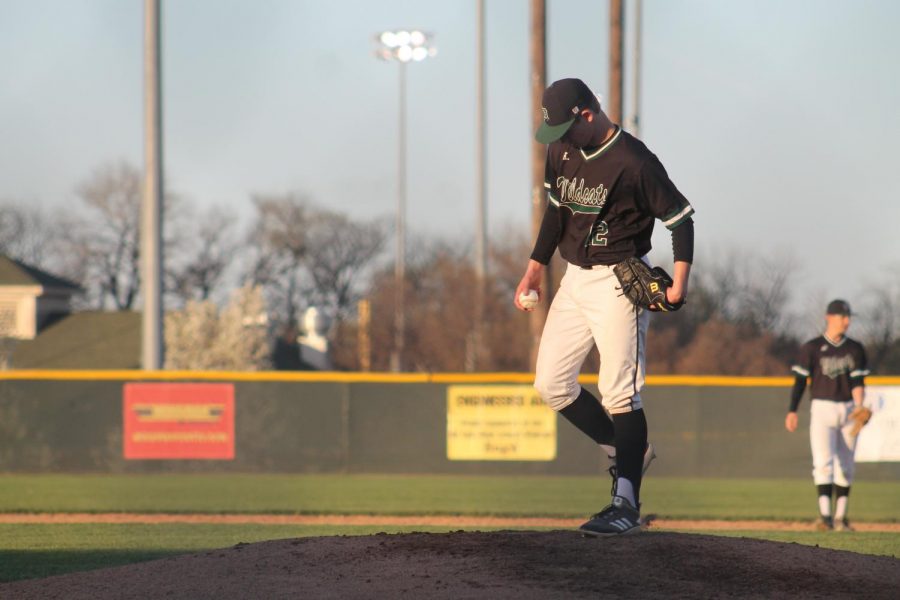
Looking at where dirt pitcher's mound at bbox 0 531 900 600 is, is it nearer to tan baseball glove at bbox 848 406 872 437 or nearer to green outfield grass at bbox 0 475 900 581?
green outfield grass at bbox 0 475 900 581

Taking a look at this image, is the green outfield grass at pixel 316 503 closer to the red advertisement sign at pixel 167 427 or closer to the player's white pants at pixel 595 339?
the red advertisement sign at pixel 167 427

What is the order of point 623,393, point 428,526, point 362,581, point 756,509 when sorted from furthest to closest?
point 756,509, point 428,526, point 623,393, point 362,581

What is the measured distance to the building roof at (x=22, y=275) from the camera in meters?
46.0

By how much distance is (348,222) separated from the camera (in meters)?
59.4

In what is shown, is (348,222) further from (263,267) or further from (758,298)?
(758,298)

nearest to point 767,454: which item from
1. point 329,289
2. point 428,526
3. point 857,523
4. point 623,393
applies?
point 857,523

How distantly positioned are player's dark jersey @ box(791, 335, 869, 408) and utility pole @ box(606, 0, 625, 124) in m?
8.77

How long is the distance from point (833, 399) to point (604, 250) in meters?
5.38

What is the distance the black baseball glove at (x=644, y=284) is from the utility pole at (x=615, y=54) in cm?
1340

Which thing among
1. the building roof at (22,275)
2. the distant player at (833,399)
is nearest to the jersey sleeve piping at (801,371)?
the distant player at (833,399)

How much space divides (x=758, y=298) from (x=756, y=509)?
30460 mm

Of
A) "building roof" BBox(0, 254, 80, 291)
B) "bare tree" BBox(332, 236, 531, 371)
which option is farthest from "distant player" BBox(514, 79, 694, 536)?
"building roof" BBox(0, 254, 80, 291)

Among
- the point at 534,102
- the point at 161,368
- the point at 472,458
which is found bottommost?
the point at 472,458

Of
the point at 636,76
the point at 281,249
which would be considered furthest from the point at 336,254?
the point at 636,76
